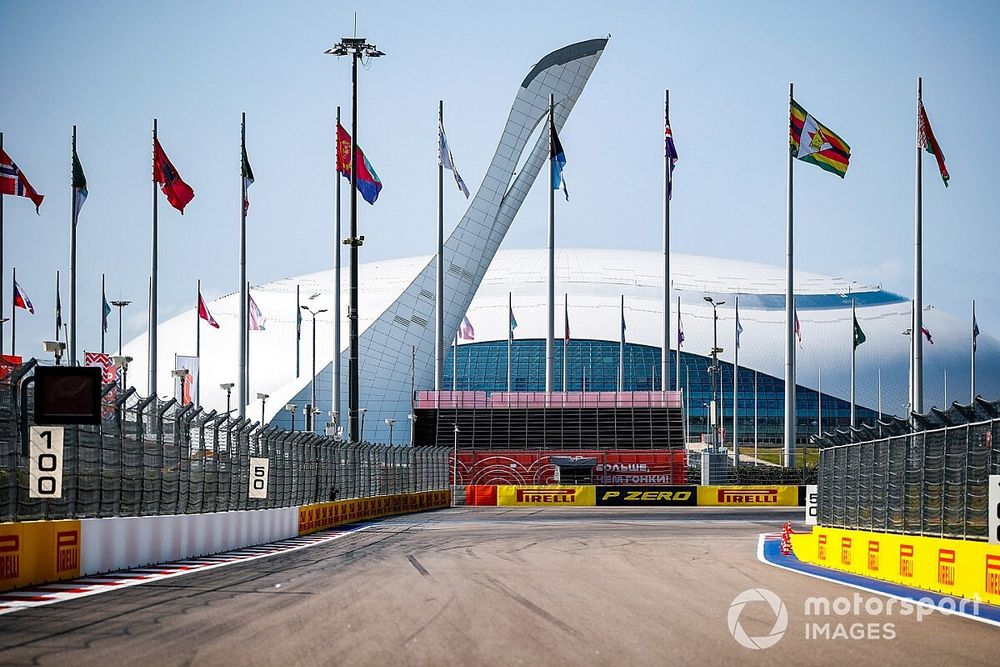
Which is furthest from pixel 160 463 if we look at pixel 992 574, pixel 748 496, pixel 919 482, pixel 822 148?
pixel 748 496

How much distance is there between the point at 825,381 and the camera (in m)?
135

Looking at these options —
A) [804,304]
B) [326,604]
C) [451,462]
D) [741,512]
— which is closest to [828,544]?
[326,604]

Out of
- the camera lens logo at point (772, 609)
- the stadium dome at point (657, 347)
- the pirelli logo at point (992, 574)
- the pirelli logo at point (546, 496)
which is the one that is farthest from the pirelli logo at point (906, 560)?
the stadium dome at point (657, 347)

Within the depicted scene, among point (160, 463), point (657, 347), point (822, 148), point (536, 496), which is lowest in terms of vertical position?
point (536, 496)

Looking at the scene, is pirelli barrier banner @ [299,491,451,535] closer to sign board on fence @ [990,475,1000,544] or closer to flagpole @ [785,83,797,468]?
flagpole @ [785,83,797,468]

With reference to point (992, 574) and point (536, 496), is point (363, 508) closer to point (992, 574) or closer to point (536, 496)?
point (536, 496)

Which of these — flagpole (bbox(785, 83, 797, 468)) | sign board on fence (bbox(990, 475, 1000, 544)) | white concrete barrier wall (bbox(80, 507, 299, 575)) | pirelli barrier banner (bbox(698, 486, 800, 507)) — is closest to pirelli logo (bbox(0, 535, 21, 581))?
white concrete barrier wall (bbox(80, 507, 299, 575))

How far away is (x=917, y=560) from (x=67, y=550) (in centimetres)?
1125

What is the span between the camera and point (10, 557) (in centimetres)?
1688

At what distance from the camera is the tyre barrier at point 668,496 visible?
62.0 metres

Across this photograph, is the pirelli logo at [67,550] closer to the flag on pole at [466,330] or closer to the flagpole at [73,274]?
the flagpole at [73,274]

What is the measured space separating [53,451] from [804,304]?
5328 inches

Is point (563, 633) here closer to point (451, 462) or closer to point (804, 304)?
point (451, 462)

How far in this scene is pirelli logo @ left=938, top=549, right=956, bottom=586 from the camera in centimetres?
1777
